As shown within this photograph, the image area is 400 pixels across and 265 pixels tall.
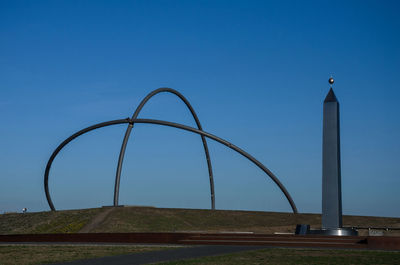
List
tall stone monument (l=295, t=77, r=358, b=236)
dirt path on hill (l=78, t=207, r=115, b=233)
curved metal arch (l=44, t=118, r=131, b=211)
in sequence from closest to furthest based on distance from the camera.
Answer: tall stone monument (l=295, t=77, r=358, b=236), dirt path on hill (l=78, t=207, r=115, b=233), curved metal arch (l=44, t=118, r=131, b=211)

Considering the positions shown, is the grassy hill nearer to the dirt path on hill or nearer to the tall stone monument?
the dirt path on hill

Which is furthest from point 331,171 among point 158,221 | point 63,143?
point 63,143

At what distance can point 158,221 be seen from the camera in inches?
1480

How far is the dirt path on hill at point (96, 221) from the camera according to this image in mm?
34975

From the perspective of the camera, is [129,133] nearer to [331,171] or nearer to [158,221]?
[158,221]

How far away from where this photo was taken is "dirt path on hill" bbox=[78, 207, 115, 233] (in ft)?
115

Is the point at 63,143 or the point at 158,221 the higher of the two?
the point at 63,143

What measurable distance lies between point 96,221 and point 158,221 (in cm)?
442

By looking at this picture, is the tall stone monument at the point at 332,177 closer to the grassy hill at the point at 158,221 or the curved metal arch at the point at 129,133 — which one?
the grassy hill at the point at 158,221

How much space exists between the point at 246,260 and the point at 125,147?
3142 centimetres

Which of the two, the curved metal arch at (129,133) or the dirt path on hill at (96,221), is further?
the curved metal arch at (129,133)

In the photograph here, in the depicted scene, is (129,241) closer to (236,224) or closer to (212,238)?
(212,238)

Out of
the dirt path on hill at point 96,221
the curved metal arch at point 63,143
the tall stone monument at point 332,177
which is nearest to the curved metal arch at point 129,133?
the curved metal arch at point 63,143

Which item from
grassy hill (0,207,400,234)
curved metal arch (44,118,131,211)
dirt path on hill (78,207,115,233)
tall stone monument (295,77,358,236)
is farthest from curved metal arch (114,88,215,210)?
tall stone monument (295,77,358,236)
